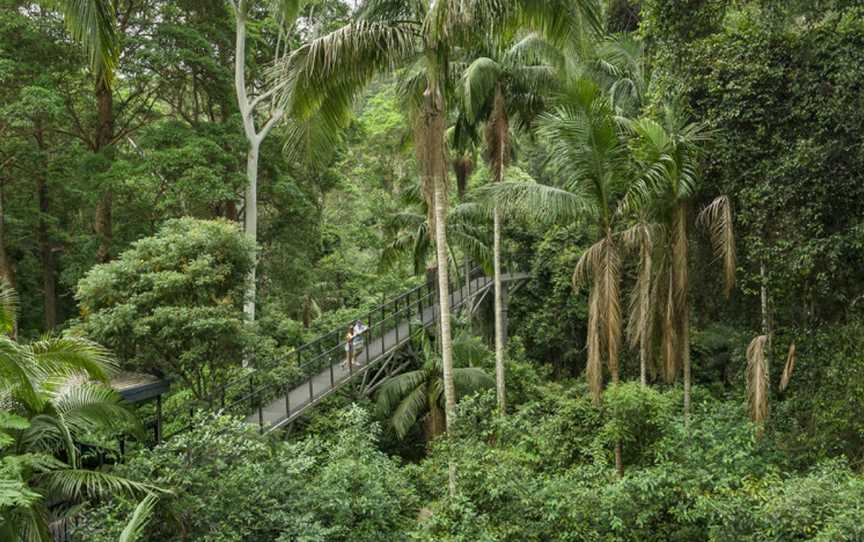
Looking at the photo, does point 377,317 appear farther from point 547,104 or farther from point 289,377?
point 547,104

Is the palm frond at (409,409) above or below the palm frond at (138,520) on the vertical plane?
below

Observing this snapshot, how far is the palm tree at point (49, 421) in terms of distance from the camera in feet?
20.5

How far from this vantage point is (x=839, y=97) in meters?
9.52

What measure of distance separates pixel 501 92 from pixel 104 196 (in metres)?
9.33

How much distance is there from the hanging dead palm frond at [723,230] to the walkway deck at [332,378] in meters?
7.16

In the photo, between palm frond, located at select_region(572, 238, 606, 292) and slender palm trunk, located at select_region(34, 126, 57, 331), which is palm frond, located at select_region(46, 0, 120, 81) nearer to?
palm frond, located at select_region(572, 238, 606, 292)

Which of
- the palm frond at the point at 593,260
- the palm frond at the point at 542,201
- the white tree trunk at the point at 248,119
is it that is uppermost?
the white tree trunk at the point at 248,119

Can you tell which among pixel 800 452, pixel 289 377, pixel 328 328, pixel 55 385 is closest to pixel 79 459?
pixel 55 385

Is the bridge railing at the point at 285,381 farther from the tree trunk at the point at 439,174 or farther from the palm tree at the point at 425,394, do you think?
the tree trunk at the point at 439,174

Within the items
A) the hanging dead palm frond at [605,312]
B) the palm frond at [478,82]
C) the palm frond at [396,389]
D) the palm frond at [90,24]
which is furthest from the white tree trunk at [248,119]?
the palm frond at [90,24]

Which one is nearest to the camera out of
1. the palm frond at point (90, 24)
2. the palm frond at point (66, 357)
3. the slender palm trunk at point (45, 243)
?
the palm frond at point (90, 24)

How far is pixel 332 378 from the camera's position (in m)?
12.9

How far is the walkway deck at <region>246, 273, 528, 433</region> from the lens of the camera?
11875mm

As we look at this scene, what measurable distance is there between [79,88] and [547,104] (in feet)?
39.3
